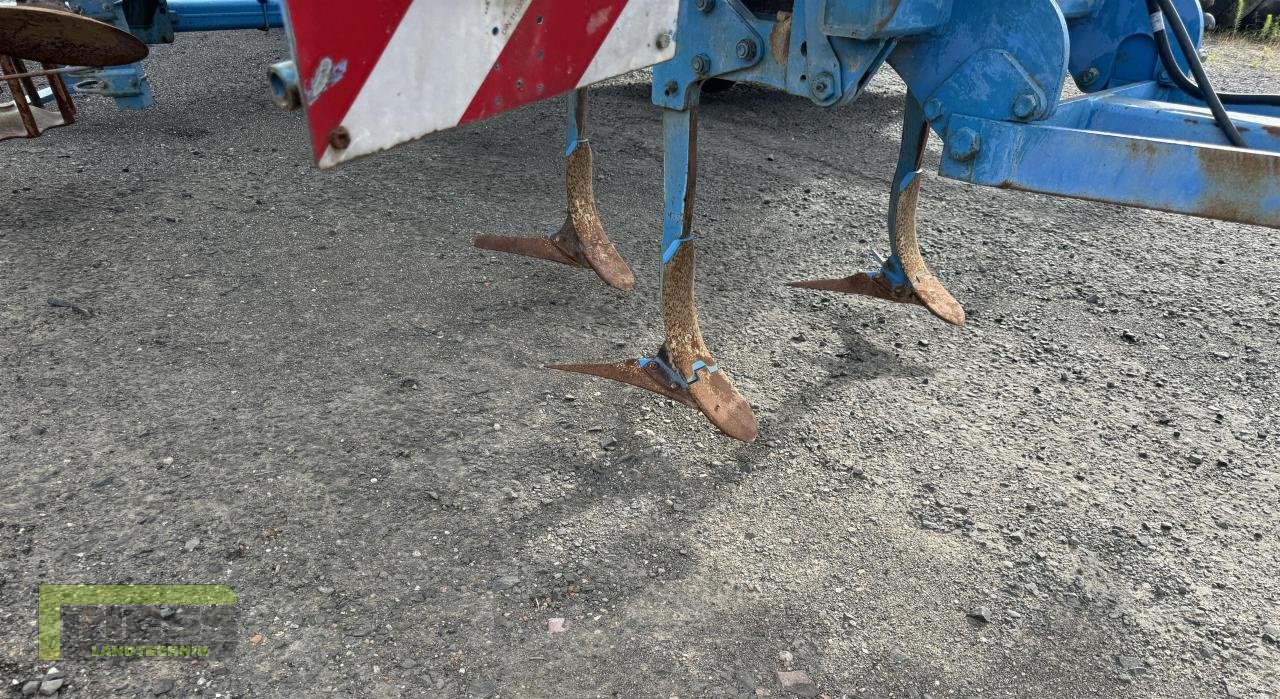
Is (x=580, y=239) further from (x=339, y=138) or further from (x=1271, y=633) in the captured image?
(x=1271, y=633)

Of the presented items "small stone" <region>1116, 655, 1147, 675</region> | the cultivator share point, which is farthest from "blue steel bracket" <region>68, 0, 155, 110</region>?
"small stone" <region>1116, 655, 1147, 675</region>

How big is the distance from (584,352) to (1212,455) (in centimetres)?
156

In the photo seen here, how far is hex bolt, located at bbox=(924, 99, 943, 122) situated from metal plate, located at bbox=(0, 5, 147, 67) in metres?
2.38

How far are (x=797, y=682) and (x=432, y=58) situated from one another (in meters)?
1.12

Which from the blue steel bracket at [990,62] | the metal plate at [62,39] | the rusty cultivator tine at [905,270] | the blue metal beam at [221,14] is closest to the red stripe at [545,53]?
the blue steel bracket at [990,62]

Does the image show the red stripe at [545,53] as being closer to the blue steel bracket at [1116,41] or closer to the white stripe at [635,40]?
the white stripe at [635,40]

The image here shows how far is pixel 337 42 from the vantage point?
1084 mm

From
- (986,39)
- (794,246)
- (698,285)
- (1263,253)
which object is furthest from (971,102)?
(1263,253)

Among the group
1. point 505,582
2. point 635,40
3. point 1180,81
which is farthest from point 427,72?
point 1180,81

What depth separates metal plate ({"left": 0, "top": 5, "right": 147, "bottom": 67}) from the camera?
2562 millimetres

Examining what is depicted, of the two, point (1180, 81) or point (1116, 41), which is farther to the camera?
point (1116, 41)

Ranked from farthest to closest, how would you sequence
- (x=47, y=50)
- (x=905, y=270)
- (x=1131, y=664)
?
1. (x=47, y=50)
2. (x=905, y=270)
3. (x=1131, y=664)

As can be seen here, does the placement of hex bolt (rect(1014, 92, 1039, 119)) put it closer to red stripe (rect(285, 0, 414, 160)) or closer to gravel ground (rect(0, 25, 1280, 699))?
gravel ground (rect(0, 25, 1280, 699))

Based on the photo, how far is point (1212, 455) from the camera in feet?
6.92
